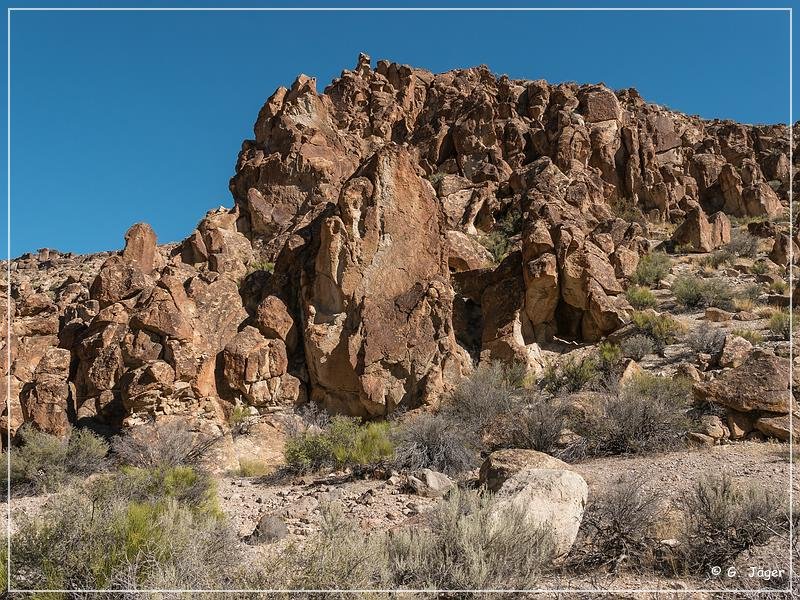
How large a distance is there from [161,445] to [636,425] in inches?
303

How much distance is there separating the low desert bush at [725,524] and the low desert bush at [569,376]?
7.54 meters

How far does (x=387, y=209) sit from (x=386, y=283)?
1.88 metres

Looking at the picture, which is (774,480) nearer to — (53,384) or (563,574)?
(563,574)

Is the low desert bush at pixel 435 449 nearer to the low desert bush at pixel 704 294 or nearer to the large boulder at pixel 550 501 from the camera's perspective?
the large boulder at pixel 550 501

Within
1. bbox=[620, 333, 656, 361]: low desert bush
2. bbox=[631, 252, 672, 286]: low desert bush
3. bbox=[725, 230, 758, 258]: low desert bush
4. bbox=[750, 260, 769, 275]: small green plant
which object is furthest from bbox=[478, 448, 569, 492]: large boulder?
bbox=[725, 230, 758, 258]: low desert bush

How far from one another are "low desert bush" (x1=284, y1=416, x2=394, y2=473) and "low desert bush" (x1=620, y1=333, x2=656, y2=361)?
6.68 m

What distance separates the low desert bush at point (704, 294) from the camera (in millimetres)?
17656

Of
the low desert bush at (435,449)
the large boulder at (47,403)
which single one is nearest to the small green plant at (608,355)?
the low desert bush at (435,449)

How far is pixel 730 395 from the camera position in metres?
9.25

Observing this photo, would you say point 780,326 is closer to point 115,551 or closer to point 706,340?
point 706,340

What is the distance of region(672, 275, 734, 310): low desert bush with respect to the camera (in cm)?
1766

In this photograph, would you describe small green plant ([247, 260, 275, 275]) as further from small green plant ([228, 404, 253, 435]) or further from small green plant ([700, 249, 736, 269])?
small green plant ([700, 249, 736, 269])

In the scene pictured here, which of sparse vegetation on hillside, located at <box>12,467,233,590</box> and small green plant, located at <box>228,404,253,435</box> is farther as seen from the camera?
small green plant, located at <box>228,404,253,435</box>

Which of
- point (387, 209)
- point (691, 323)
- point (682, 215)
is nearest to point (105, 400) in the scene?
point (387, 209)
